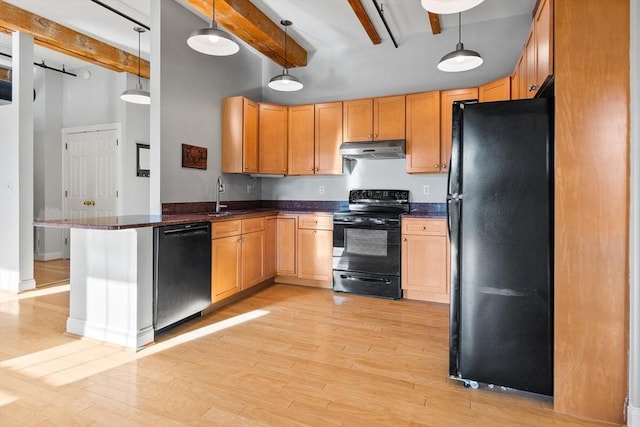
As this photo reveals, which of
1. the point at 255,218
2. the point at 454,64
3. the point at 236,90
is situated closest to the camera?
the point at 454,64

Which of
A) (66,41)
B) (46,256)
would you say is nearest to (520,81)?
(66,41)

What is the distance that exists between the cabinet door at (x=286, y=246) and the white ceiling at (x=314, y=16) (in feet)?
7.70

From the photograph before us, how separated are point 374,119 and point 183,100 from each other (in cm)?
219

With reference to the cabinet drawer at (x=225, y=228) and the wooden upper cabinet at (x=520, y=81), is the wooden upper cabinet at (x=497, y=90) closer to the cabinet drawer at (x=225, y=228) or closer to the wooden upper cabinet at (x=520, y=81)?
the wooden upper cabinet at (x=520, y=81)

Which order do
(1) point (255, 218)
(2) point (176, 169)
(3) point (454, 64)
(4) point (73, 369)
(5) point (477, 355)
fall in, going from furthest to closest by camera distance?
(1) point (255, 218), (2) point (176, 169), (3) point (454, 64), (4) point (73, 369), (5) point (477, 355)

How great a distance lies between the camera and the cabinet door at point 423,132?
4074 mm

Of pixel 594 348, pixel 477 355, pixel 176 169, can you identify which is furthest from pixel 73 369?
pixel 594 348

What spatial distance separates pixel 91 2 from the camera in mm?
3844

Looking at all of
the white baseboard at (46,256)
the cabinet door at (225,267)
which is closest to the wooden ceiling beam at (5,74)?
the white baseboard at (46,256)

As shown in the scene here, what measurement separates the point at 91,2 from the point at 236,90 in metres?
1.74

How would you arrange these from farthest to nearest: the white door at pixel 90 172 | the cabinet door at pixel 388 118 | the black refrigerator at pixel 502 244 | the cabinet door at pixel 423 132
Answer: the white door at pixel 90 172 → the cabinet door at pixel 388 118 → the cabinet door at pixel 423 132 → the black refrigerator at pixel 502 244

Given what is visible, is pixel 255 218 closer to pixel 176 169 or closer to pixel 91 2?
pixel 176 169

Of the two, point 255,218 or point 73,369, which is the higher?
point 255,218

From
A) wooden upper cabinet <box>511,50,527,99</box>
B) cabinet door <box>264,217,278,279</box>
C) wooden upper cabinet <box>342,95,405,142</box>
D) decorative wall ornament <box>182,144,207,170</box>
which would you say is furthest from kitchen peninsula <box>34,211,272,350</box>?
wooden upper cabinet <box>511,50,527,99</box>
